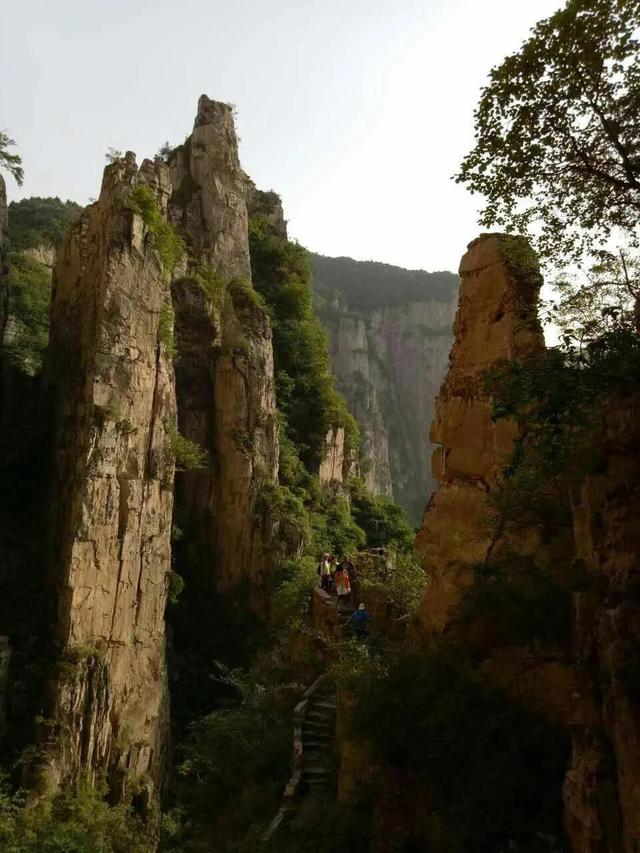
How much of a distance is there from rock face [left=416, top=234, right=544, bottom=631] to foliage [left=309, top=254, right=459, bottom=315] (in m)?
61.9

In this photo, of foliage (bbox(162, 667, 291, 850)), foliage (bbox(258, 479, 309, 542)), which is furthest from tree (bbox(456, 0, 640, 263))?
foliage (bbox(258, 479, 309, 542))

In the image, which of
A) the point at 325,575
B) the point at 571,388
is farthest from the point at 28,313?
the point at 571,388

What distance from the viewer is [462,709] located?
8.32 metres

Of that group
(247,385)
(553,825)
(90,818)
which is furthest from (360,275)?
(553,825)

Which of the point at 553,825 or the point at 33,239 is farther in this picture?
the point at 33,239

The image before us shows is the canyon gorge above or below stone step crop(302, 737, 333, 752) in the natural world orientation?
above

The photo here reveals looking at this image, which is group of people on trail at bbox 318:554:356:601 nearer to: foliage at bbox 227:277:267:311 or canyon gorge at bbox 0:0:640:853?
canyon gorge at bbox 0:0:640:853

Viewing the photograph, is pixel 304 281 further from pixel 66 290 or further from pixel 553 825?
pixel 553 825

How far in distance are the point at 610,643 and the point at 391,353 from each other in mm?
70156

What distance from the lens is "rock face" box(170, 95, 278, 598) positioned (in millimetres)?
25141

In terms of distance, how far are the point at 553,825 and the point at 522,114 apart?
838 cm

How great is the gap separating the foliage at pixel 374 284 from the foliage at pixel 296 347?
37494 mm

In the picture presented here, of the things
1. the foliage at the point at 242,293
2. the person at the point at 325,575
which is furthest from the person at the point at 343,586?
the foliage at the point at 242,293

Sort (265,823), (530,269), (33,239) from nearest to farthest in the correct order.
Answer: (530,269)
(265,823)
(33,239)
